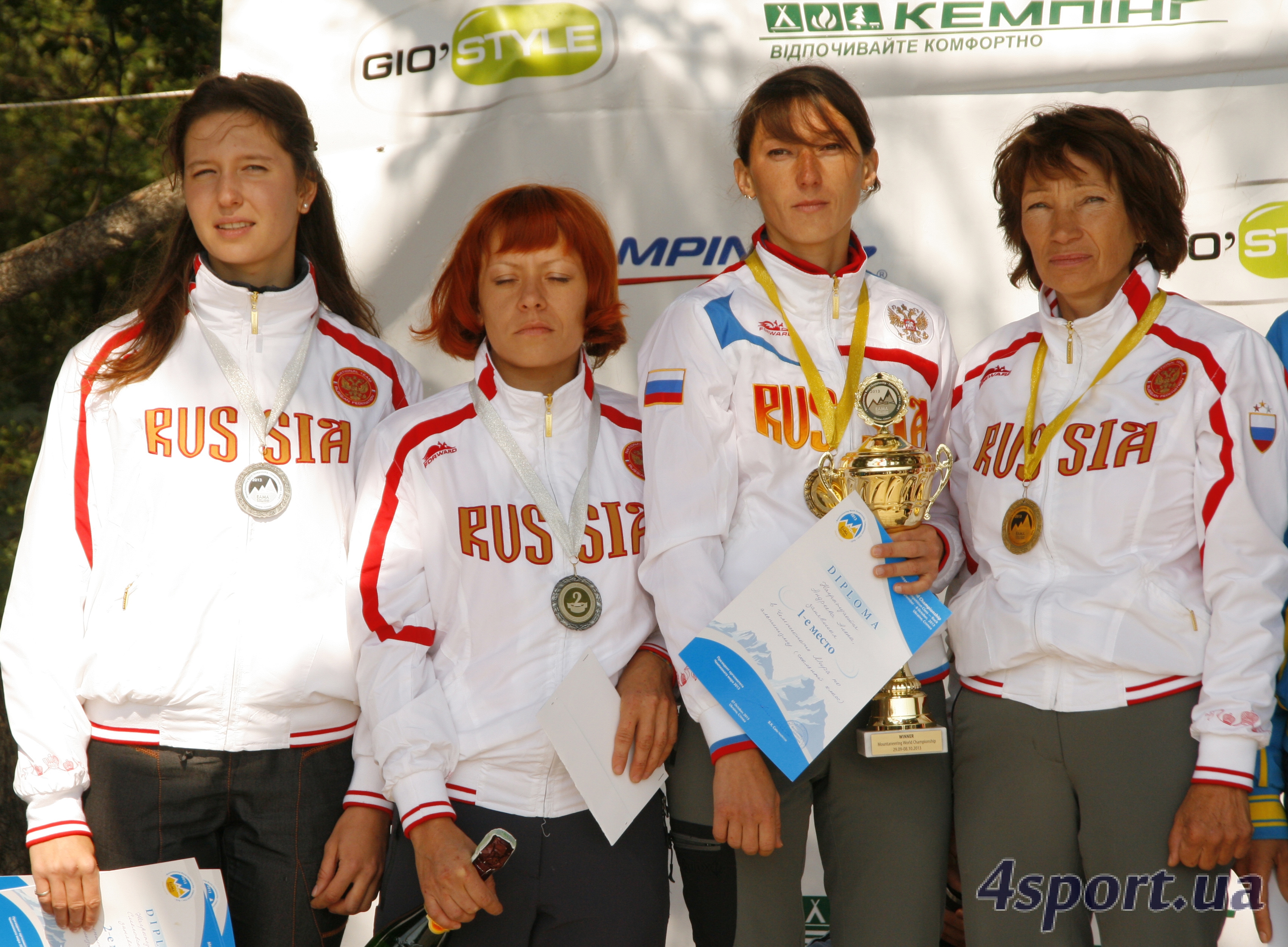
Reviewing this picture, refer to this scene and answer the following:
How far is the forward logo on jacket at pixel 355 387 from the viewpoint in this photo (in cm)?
254

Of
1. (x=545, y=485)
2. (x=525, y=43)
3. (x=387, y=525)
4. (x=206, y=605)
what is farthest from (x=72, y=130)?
(x=545, y=485)

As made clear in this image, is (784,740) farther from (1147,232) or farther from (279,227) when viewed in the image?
(279,227)

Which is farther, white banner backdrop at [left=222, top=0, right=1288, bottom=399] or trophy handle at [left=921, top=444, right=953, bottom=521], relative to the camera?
white banner backdrop at [left=222, top=0, right=1288, bottom=399]

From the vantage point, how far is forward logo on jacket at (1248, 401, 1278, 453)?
2.16 metres

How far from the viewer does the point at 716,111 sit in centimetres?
363

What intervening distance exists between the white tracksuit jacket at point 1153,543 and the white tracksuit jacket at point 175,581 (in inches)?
52.3

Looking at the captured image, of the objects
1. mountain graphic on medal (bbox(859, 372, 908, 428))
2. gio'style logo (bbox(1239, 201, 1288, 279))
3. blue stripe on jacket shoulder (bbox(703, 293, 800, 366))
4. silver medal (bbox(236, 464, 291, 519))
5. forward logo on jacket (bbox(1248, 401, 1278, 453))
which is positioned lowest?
silver medal (bbox(236, 464, 291, 519))

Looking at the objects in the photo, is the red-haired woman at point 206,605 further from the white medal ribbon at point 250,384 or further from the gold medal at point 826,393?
the gold medal at point 826,393

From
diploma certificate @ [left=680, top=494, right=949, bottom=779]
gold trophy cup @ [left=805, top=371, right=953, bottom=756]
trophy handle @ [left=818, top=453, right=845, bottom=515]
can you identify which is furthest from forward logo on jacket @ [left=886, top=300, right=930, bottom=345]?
diploma certificate @ [left=680, top=494, right=949, bottom=779]

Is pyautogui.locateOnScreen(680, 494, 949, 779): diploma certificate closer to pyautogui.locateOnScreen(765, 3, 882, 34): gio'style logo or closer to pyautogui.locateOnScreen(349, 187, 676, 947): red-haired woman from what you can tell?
pyautogui.locateOnScreen(349, 187, 676, 947): red-haired woman

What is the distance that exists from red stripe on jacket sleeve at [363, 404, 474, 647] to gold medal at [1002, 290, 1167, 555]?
1125mm

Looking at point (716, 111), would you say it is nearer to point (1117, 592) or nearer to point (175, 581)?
point (1117, 592)

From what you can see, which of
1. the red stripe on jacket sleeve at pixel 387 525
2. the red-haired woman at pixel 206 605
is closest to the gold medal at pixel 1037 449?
the red stripe on jacket sleeve at pixel 387 525

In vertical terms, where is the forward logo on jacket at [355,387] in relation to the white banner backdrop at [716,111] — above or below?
below
